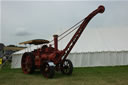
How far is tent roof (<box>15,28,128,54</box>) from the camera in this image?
13.2m

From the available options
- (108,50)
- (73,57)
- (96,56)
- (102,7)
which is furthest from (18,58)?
(102,7)

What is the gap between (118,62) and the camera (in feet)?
42.2

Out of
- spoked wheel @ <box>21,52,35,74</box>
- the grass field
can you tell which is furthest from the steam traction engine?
the grass field

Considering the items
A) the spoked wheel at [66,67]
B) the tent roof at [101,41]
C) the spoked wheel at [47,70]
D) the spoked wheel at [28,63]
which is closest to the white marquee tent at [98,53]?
the tent roof at [101,41]

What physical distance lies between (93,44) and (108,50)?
147cm

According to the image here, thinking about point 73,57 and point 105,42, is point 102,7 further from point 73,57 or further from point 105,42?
point 105,42

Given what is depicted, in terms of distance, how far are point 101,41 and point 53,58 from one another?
751 centimetres

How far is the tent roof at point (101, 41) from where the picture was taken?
13.2 metres

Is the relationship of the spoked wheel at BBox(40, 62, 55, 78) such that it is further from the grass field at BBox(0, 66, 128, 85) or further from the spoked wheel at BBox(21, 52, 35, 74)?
the spoked wheel at BBox(21, 52, 35, 74)

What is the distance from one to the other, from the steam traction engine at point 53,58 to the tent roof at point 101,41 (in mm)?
4547

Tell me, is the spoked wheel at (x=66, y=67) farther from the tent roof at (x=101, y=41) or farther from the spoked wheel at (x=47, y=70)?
the tent roof at (x=101, y=41)

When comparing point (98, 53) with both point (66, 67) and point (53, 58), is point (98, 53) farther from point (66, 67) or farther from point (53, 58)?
point (53, 58)

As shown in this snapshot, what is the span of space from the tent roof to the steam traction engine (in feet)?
14.9

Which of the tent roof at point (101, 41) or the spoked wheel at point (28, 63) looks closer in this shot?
the spoked wheel at point (28, 63)
